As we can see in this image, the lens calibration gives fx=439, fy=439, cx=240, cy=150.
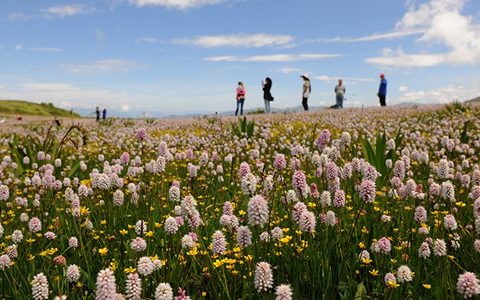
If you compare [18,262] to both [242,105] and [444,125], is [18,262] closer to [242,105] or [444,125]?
[444,125]

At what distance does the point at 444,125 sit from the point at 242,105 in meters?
20.4

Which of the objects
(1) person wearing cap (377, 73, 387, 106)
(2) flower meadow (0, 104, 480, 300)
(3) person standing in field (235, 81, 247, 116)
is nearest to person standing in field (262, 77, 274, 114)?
(3) person standing in field (235, 81, 247, 116)

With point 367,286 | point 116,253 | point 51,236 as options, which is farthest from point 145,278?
point 367,286

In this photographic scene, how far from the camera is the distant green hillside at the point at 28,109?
75.1m

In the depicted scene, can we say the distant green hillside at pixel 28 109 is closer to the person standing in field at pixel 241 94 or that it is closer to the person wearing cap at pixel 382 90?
the person standing in field at pixel 241 94

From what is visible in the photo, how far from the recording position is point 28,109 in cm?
8006

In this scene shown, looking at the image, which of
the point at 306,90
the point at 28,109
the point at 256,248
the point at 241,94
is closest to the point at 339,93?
the point at 306,90

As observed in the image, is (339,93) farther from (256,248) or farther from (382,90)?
(256,248)

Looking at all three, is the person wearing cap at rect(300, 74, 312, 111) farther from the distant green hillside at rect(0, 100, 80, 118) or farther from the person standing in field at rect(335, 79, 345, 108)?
the distant green hillside at rect(0, 100, 80, 118)

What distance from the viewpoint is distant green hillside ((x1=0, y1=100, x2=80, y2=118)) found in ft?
246

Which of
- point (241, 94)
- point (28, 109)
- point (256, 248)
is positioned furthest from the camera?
point (28, 109)

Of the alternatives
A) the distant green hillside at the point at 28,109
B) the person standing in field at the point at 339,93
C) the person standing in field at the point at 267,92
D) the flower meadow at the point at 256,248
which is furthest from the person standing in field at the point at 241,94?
the distant green hillside at the point at 28,109

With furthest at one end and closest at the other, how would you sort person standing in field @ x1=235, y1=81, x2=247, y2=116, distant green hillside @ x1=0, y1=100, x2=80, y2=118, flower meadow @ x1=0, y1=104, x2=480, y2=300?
distant green hillside @ x1=0, y1=100, x2=80, y2=118 → person standing in field @ x1=235, y1=81, x2=247, y2=116 → flower meadow @ x1=0, y1=104, x2=480, y2=300

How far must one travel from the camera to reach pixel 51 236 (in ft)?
15.3
